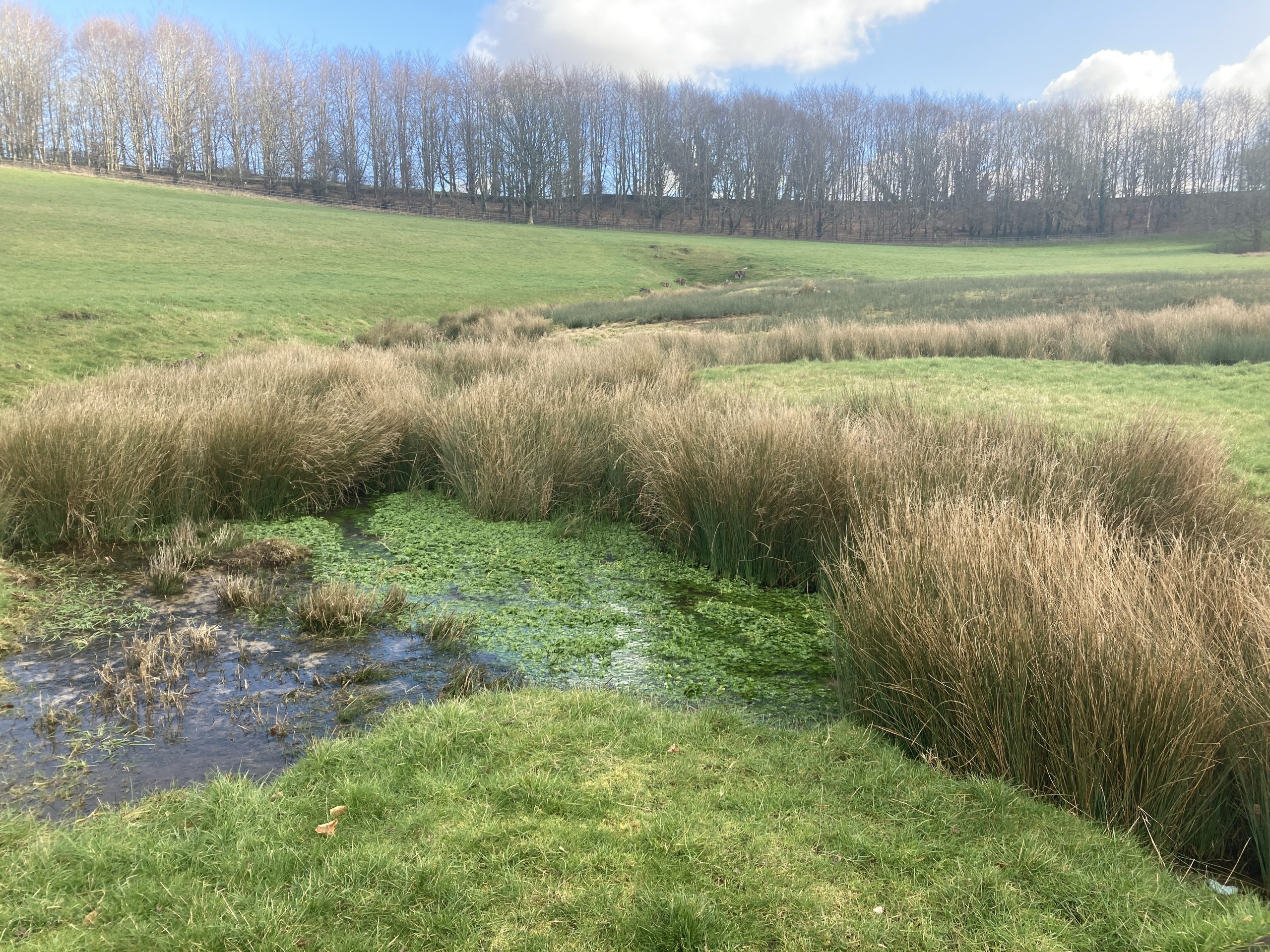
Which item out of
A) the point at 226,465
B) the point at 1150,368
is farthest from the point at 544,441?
the point at 1150,368

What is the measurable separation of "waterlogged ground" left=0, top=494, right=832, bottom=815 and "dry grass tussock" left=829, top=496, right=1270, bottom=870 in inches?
34.5

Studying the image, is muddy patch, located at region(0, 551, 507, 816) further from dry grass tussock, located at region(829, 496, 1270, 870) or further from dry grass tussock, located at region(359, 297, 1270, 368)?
dry grass tussock, located at region(359, 297, 1270, 368)

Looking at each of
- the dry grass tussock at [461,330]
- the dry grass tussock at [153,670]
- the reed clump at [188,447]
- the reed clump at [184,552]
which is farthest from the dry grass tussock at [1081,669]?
the dry grass tussock at [461,330]

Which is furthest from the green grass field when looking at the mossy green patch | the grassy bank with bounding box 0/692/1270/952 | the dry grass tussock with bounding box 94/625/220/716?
the dry grass tussock with bounding box 94/625/220/716

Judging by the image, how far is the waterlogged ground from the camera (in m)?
3.88

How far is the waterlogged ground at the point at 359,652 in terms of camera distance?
12.7 ft

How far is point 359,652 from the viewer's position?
5.10 m

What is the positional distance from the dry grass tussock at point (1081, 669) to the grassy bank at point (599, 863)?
0.92 ft

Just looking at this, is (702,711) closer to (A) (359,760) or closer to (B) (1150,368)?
(A) (359,760)

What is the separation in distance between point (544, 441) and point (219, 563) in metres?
3.38

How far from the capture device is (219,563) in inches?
259

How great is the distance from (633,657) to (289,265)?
3072 cm

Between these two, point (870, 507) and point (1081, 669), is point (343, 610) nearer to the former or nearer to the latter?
point (870, 507)

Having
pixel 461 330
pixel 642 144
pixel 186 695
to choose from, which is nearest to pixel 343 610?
pixel 186 695
